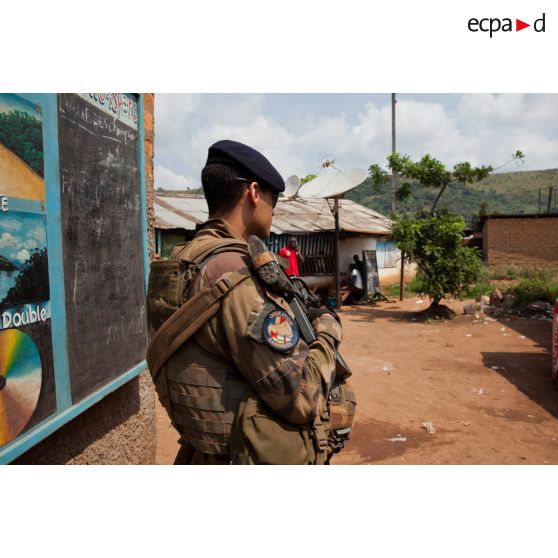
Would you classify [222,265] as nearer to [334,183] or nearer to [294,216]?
[334,183]

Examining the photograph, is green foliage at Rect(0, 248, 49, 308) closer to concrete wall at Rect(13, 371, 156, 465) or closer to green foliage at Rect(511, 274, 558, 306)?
concrete wall at Rect(13, 371, 156, 465)

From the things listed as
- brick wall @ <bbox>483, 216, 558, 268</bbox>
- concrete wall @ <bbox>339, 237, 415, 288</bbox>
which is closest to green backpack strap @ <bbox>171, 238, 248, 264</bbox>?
concrete wall @ <bbox>339, 237, 415, 288</bbox>

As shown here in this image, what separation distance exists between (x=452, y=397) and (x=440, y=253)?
614cm

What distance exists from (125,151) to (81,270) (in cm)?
81

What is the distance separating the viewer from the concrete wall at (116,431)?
7.20 feet

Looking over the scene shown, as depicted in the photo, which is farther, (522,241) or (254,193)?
(522,241)

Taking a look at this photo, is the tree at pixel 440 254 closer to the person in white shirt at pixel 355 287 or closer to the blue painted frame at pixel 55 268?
the person in white shirt at pixel 355 287

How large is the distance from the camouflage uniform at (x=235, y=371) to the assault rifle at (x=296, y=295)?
31 millimetres

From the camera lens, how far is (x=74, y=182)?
2.13 metres

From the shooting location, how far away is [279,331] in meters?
1.29

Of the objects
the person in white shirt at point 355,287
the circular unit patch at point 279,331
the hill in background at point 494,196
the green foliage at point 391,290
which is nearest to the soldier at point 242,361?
the circular unit patch at point 279,331

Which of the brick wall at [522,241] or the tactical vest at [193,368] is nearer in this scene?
the tactical vest at [193,368]

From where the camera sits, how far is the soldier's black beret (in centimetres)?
148

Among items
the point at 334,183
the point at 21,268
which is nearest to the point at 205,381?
the point at 21,268
